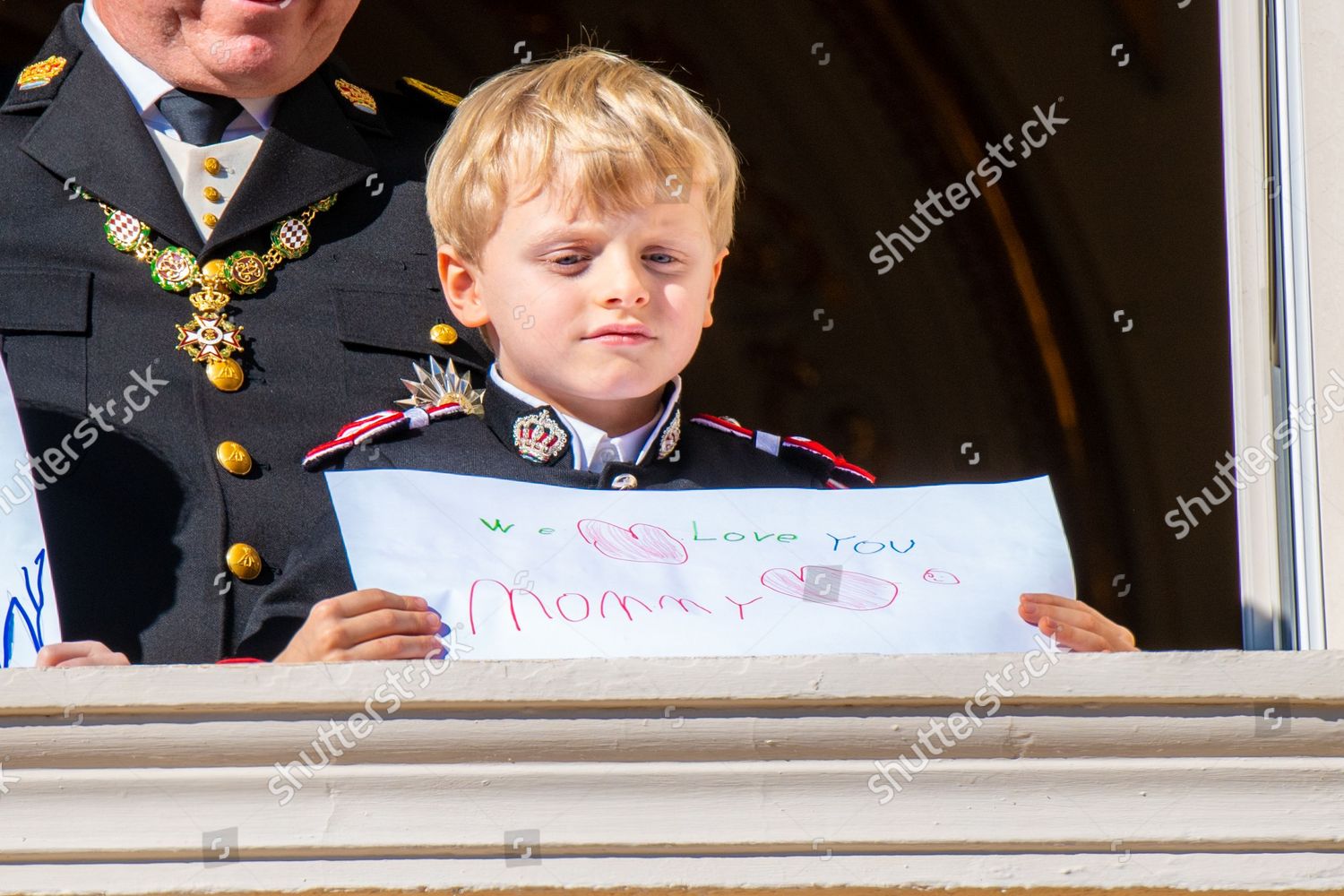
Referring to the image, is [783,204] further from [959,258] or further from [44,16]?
[44,16]

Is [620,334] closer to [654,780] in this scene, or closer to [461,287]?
[461,287]

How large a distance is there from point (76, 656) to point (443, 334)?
591 mm

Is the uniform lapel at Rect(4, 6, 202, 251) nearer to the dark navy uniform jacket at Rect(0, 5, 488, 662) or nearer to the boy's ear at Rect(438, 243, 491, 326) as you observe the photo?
the dark navy uniform jacket at Rect(0, 5, 488, 662)

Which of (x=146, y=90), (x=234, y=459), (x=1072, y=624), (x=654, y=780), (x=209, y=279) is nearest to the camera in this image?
(x=654, y=780)

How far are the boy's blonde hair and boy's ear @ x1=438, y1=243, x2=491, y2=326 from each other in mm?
13

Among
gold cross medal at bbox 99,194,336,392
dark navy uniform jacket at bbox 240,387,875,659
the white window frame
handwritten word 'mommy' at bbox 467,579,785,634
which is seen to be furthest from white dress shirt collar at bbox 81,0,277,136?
the white window frame

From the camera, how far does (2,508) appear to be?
4.89ft

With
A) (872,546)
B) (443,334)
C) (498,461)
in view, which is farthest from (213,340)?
(872,546)

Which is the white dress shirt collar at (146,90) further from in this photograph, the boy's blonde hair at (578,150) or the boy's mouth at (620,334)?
the boy's mouth at (620,334)

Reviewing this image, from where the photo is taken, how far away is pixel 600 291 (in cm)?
160

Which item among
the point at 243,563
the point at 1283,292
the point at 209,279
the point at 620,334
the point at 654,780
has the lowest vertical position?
the point at 243,563

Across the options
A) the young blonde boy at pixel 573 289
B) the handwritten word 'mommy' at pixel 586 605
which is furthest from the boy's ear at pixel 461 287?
the handwritten word 'mommy' at pixel 586 605

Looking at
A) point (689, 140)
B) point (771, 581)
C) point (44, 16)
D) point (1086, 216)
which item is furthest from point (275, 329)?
point (1086, 216)

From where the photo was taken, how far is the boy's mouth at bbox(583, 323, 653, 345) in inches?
63.4
